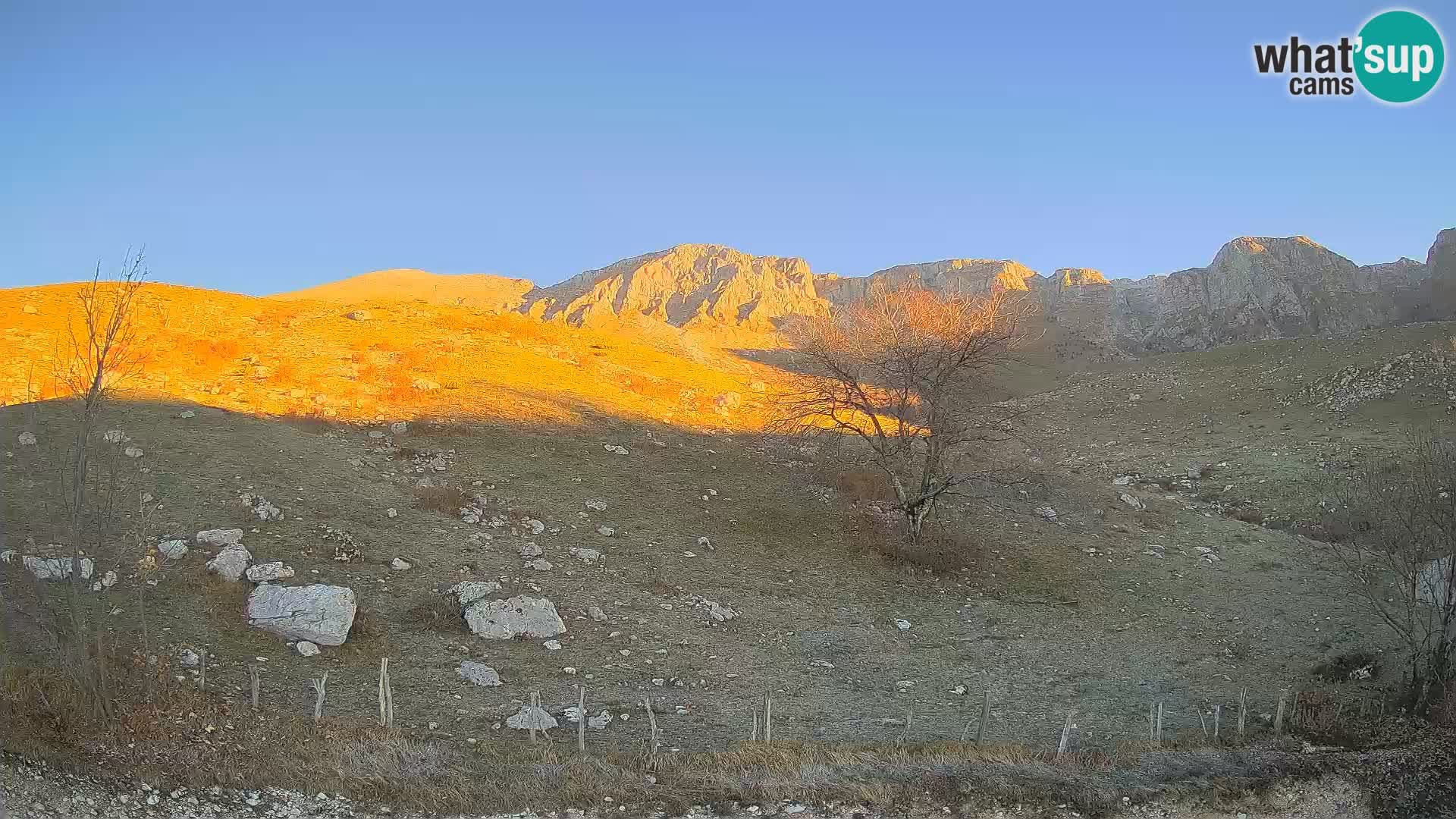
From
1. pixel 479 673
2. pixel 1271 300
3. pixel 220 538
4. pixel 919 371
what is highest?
pixel 1271 300

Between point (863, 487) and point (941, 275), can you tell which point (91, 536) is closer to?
point (863, 487)

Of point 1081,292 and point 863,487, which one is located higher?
point 1081,292

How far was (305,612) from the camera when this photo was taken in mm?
11969

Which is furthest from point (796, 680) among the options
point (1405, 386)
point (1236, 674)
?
point (1405, 386)

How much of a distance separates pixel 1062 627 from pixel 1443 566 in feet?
24.1

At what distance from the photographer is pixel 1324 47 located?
13539 mm

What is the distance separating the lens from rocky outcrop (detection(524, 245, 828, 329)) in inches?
4651

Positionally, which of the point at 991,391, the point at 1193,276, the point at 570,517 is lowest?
the point at 570,517

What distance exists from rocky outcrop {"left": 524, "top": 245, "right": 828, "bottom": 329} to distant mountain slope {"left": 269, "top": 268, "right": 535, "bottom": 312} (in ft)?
17.7

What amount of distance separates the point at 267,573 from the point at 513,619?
4022 mm

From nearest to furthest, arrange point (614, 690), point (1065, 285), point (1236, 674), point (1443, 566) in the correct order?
point (614, 690) < point (1236, 674) < point (1443, 566) < point (1065, 285)

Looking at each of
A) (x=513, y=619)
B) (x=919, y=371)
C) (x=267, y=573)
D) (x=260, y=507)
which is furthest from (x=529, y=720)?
(x=919, y=371)

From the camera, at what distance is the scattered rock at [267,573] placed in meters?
12.9

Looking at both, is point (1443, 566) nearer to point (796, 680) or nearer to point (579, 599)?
point (796, 680)
